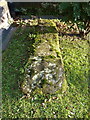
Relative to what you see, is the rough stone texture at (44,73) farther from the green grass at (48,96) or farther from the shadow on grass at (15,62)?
the shadow on grass at (15,62)

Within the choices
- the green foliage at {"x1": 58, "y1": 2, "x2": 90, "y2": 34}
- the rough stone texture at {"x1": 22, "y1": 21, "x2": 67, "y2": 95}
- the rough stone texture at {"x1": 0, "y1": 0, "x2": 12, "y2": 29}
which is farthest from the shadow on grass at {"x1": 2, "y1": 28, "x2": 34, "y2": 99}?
the green foliage at {"x1": 58, "y1": 2, "x2": 90, "y2": 34}

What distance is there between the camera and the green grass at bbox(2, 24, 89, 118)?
398cm

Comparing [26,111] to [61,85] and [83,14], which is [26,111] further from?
[83,14]

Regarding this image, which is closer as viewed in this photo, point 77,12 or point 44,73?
point 44,73

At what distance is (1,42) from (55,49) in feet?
6.07

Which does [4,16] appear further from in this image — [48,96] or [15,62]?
[48,96]

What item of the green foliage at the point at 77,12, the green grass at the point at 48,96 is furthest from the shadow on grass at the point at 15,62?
the green foliage at the point at 77,12

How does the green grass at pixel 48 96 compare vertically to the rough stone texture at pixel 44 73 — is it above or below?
below

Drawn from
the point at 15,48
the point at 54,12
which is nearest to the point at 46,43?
the point at 15,48

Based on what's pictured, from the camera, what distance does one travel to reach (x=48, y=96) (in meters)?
4.20

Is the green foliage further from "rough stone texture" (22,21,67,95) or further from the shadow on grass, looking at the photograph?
the shadow on grass

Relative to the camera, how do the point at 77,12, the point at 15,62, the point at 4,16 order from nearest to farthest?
the point at 77,12 → the point at 15,62 → the point at 4,16

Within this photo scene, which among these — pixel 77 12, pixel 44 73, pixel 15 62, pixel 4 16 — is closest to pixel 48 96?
pixel 44 73

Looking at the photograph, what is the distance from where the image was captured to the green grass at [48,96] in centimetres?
398
